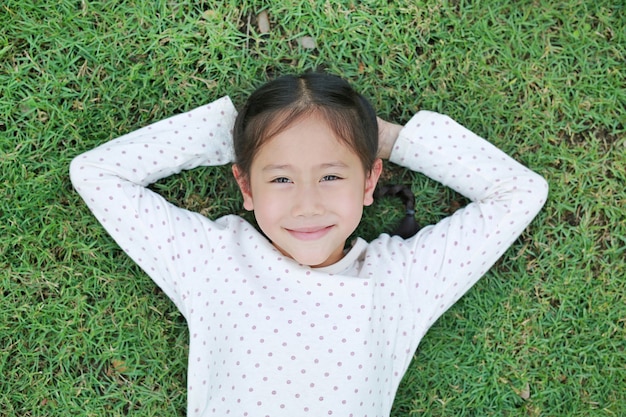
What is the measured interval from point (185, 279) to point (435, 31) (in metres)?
1.53

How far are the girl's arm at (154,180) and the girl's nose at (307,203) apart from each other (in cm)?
47

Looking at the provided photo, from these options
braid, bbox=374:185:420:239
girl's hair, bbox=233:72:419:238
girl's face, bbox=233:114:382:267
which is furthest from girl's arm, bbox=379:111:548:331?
girl's face, bbox=233:114:382:267

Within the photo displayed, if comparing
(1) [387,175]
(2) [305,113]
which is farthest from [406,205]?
(2) [305,113]

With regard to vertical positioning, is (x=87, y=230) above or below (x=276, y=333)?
above

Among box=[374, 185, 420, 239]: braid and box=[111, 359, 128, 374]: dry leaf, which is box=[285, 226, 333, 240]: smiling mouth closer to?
box=[374, 185, 420, 239]: braid

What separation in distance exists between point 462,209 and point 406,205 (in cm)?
26

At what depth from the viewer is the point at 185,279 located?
281cm

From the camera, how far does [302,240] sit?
263cm

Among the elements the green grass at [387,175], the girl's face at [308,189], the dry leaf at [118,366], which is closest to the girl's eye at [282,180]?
the girl's face at [308,189]

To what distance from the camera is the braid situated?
3.07m

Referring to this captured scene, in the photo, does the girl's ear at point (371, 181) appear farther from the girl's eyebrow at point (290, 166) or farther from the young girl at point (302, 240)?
the girl's eyebrow at point (290, 166)

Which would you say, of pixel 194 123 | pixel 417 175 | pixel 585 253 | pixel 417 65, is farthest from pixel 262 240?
pixel 585 253

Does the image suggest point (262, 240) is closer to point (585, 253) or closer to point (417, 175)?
point (417, 175)

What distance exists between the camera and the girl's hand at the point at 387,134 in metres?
2.96
